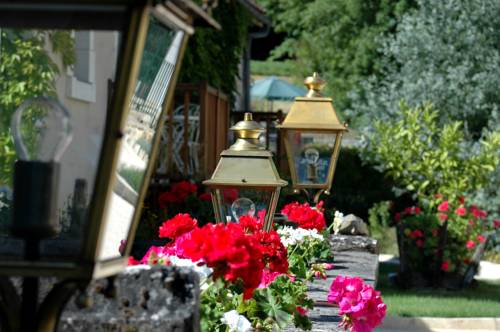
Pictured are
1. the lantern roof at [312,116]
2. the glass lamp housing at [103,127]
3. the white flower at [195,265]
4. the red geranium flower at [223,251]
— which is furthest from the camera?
the lantern roof at [312,116]

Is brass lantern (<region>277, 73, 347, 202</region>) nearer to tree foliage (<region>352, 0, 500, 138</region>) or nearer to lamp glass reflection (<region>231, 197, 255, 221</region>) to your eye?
lamp glass reflection (<region>231, 197, 255, 221</region>)

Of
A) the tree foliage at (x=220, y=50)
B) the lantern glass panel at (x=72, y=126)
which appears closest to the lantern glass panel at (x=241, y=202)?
the lantern glass panel at (x=72, y=126)

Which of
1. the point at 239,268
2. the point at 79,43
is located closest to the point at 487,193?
the point at 239,268

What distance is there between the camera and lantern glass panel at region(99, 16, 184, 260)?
246cm

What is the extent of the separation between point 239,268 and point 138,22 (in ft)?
5.45

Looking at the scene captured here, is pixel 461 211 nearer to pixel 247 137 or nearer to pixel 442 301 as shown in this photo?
pixel 442 301

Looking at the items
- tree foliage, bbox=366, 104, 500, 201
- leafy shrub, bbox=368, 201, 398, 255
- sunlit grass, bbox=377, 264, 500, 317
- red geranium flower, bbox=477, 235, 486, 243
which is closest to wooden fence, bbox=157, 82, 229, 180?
sunlit grass, bbox=377, 264, 500, 317

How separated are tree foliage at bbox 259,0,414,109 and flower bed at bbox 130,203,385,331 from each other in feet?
75.1

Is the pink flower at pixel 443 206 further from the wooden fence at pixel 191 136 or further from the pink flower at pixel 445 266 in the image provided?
the wooden fence at pixel 191 136

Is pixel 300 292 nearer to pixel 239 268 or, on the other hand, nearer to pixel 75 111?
pixel 239 268

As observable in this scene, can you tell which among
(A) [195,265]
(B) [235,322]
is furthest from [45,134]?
(B) [235,322]

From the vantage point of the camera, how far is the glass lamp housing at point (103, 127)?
2.27m

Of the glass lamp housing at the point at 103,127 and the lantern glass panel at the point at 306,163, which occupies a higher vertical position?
the glass lamp housing at the point at 103,127

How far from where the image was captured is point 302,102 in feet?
27.3
